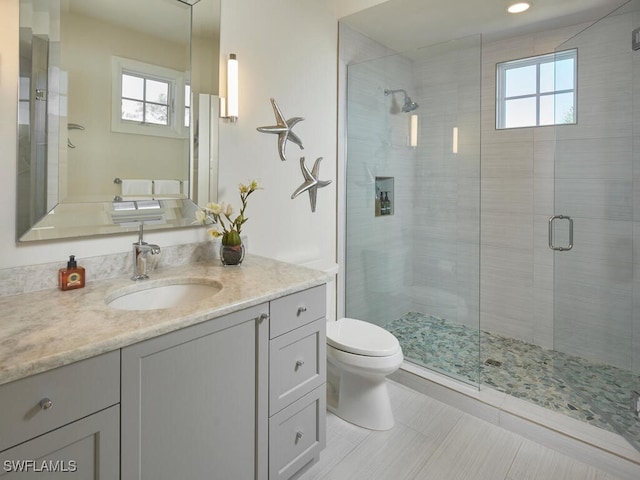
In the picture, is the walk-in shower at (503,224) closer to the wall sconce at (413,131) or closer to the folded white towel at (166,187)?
the wall sconce at (413,131)

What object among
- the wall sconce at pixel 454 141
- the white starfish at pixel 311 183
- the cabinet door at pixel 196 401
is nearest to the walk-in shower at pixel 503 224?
the wall sconce at pixel 454 141

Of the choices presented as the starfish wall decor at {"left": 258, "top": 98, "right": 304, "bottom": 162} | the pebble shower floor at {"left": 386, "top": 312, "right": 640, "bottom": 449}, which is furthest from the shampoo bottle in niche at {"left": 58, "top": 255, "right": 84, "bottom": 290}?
the pebble shower floor at {"left": 386, "top": 312, "right": 640, "bottom": 449}

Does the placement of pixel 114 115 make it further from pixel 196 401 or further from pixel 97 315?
pixel 196 401

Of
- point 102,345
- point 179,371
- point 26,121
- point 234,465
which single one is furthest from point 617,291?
point 26,121

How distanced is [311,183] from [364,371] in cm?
116

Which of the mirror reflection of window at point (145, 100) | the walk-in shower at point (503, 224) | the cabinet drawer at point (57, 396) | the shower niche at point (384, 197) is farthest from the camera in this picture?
the shower niche at point (384, 197)

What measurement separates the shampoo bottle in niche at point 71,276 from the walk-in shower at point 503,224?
1.77 metres

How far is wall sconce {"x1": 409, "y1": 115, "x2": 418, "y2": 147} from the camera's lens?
104 inches

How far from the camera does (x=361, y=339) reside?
2.07 m

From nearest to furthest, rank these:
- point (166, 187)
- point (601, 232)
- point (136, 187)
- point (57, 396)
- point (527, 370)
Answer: point (57, 396) → point (136, 187) → point (166, 187) → point (601, 232) → point (527, 370)

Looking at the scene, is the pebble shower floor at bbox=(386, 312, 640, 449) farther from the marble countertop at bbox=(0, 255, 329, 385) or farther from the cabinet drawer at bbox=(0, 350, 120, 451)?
the cabinet drawer at bbox=(0, 350, 120, 451)

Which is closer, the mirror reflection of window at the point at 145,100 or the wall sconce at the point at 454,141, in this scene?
the mirror reflection of window at the point at 145,100

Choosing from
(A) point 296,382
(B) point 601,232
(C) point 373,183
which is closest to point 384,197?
(C) point 373,183

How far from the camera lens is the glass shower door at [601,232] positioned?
1936mm
